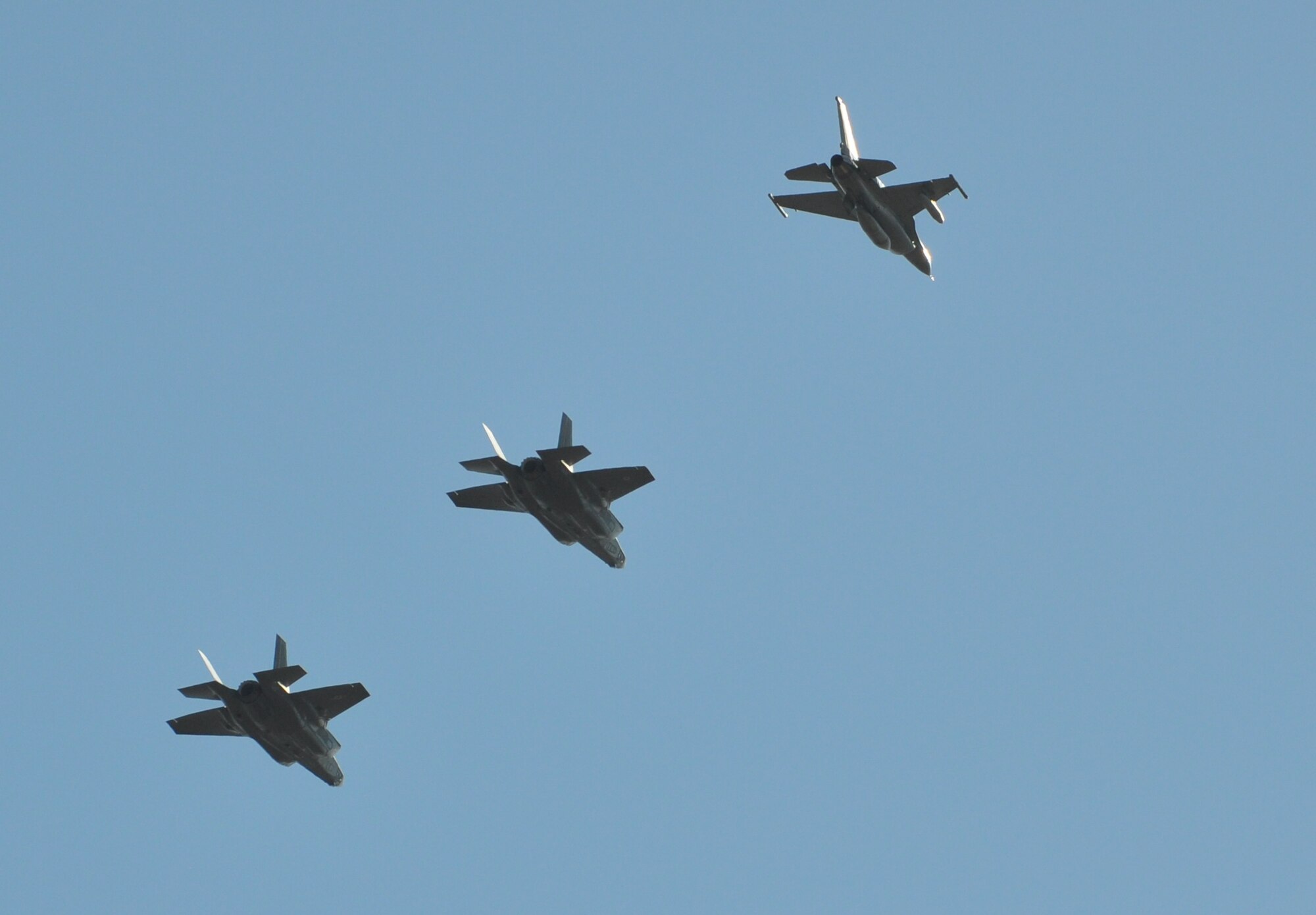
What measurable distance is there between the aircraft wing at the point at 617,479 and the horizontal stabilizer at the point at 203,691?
615 inches

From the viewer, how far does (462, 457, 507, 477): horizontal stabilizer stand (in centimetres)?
5969

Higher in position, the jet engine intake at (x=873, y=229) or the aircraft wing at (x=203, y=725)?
the jet engine intake at (x=873, y=229)

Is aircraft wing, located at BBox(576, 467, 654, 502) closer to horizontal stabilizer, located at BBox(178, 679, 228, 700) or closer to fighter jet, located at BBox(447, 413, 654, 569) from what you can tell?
fighter jet, located at BBox(447, 413, 654, 569)

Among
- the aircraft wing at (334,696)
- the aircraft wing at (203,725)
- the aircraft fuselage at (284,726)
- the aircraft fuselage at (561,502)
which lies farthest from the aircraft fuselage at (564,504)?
the aircraft wing at (203,725)

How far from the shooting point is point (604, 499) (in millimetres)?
62188

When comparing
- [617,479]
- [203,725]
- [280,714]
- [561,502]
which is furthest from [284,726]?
[617,479]

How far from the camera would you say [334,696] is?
200 ft

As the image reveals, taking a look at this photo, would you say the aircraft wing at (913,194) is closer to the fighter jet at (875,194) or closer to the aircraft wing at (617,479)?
the fighter jet at (875,194)

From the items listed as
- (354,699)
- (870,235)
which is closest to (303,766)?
(354,699)

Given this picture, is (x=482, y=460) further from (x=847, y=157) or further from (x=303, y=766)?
(x=847, y=157)

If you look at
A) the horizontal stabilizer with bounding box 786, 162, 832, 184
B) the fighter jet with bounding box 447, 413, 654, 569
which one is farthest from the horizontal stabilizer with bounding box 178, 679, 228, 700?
the horizontal stabilizer with bounding box 786, 162, 832, 184

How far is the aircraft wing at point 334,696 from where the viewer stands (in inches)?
2395

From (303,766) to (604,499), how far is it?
1620 cm

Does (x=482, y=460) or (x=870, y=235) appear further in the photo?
(x=870, y=235)
